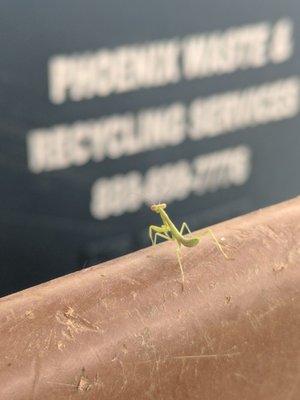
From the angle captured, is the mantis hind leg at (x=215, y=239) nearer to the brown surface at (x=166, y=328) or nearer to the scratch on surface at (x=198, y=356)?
the brown surface at (x=166, y=328)

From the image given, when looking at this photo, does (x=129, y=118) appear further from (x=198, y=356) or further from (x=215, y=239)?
(x=198, y=356)

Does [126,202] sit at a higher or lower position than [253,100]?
lower

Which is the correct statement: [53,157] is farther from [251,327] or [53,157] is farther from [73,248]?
[251,327]

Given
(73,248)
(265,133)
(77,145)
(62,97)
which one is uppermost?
(62,97)

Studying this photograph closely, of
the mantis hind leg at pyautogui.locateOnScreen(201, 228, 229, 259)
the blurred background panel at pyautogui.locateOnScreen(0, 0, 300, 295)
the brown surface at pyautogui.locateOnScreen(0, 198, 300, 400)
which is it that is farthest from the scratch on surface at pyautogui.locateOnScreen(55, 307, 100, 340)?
the blurred background panel at pyautogui.locateOnScreen(0, 0, 300, 295)

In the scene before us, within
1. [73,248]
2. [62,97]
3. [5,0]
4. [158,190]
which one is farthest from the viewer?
[158,190]

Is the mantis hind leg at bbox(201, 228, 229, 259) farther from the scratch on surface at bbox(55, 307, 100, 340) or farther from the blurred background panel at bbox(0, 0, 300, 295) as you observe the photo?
the blurred background panel at bbox(0, 0, 300, 295)

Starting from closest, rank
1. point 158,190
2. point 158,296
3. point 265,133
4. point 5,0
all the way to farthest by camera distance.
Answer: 1. point 158,296
2. point 5,0
3. point 158,190
4. point 265,133

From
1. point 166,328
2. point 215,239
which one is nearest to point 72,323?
point 166,328

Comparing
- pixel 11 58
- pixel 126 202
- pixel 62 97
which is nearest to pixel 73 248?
pixel 126 202
